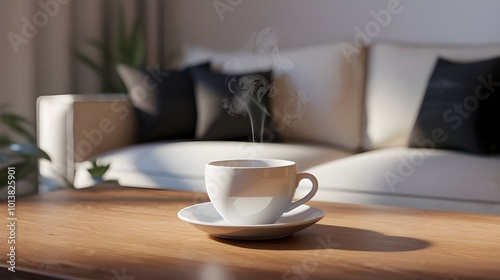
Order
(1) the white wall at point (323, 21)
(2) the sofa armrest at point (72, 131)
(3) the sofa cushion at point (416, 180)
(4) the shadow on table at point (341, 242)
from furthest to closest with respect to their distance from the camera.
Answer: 1. (1) the white wall at point (323, 21)
2. (2) the sofa armrest at point (72, 131)
3. (3) the sofa cushion at point (416, 180)
4. (4) the shadow on table at point (341, 242)

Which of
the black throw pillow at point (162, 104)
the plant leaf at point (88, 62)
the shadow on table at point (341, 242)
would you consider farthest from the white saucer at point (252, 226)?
the plant leaf at point (88, 62)

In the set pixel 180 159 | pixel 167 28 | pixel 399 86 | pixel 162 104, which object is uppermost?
pixel 167 28

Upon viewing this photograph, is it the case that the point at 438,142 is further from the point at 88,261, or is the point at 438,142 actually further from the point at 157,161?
the point at 88,261

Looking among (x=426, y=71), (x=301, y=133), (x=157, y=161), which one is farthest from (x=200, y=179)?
(x=426, y=71)

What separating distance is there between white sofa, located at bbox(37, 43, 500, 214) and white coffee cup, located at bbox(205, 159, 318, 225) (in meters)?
0.99

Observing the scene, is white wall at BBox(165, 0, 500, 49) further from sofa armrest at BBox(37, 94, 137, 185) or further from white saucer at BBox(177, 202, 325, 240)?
white saucer at BBox(177, 202, 325, 240)

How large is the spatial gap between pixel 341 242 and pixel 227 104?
170 cm

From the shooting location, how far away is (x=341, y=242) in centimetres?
89

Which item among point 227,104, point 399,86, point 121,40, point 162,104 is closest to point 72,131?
point 162,104

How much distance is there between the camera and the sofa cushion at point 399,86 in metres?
2.43

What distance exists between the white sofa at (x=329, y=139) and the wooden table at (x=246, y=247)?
74cm

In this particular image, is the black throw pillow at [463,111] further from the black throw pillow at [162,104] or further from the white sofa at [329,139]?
the black throw pillow at [162,104]

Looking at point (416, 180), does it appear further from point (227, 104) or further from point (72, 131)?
point (72, 131)

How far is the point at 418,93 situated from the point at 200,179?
895 millimetres
